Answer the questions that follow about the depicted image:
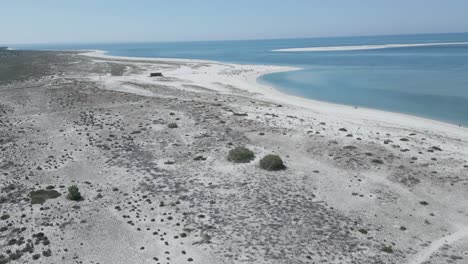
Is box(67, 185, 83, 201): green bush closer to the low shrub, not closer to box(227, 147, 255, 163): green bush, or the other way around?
box(227, 147, 255, 163): green bush

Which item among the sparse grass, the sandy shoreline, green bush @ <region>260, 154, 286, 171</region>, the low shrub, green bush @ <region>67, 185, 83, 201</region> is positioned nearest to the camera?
the sparse grass

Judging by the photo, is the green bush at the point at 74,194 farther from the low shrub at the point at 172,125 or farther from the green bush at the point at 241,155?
the low shrub at the point at 172,125

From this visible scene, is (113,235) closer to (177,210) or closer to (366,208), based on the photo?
(177,210)

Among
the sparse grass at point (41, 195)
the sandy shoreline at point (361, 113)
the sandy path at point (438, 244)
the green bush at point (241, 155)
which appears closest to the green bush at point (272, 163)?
the green bush at point (241, 155)

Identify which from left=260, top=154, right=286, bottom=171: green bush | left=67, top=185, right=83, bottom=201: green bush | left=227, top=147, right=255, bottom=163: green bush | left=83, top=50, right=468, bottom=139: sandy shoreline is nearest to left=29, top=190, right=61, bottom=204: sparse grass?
left=67, top=185, right=83, bottom=201: green bush

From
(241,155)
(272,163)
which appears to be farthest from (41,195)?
(272,163)

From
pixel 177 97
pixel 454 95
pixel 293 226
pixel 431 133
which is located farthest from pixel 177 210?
pixel 454 95

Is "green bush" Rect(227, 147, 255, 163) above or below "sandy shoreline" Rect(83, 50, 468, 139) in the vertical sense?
above
